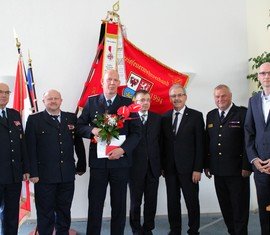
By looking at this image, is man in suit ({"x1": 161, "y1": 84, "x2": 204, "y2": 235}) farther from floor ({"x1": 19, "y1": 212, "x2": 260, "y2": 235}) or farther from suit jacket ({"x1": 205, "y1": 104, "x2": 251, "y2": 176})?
floor ({"x1": 19, "y1": 212, "x2": 260, "y2": 235})

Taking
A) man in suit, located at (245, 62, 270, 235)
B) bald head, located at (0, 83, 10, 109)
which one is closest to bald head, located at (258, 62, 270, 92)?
man in suit, located at (245, 62, 270, 235)

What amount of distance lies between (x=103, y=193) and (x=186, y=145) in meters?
0.87

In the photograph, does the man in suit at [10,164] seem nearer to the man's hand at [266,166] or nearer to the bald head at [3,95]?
the bald head at [3,95]

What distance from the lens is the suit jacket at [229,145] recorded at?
2.68m

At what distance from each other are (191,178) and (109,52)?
1596mm

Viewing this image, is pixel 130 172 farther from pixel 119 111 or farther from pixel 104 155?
pixel 119 111

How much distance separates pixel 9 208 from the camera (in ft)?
7.98

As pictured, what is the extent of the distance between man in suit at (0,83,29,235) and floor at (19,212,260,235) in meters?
0.93

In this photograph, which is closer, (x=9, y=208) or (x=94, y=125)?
(x=9, y=208)

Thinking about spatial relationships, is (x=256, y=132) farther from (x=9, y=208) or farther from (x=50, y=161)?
(x=9, y=208)

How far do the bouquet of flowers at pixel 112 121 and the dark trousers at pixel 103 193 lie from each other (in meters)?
0.30

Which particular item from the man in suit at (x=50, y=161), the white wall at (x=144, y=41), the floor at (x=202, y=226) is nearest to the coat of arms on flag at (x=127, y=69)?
the white wall at (x=144, y=41)

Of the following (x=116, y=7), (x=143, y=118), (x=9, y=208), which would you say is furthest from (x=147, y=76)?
(x=9, y=208)

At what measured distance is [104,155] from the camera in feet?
7.88
